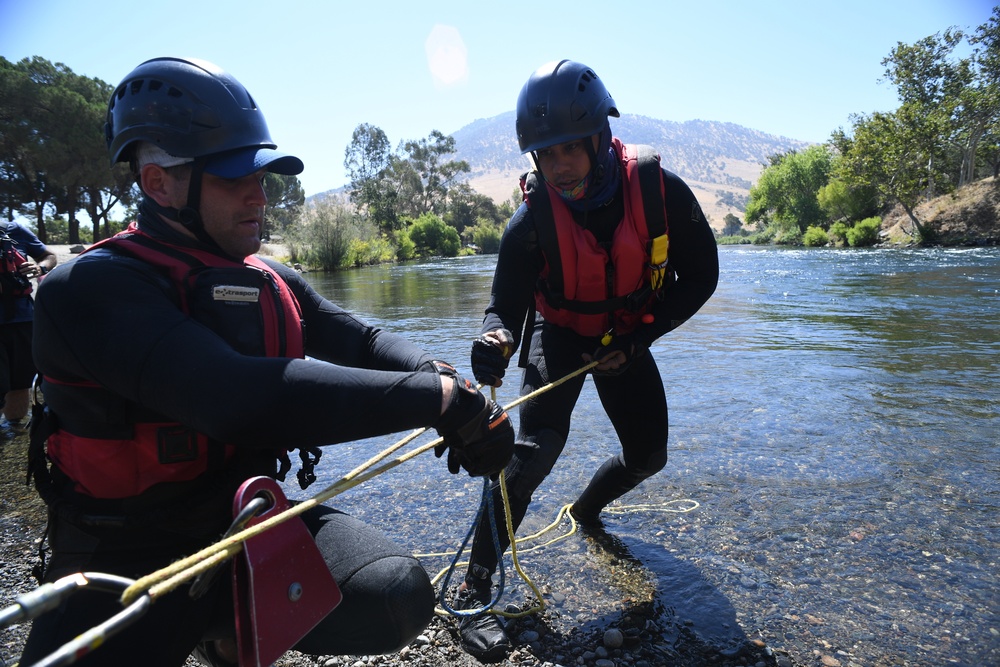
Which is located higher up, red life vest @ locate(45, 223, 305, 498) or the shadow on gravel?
red life vest @ locate(45, 223, 305, 498)

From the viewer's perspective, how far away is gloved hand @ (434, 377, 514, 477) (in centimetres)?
211

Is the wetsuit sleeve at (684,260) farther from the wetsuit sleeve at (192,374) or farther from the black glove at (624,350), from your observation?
the wetsuit sleeve at (192,374)

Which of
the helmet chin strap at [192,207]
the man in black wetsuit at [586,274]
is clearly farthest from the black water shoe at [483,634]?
the helmet chin strap at [192,207]

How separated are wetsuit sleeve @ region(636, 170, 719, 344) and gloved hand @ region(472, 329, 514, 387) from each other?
0.99 meters

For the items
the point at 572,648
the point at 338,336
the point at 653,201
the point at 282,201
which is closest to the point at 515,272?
the point at 653,201

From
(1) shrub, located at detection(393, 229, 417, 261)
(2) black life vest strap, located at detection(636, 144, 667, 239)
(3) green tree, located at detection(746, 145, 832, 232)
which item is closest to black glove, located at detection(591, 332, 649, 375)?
(2) black life vest strap, located at detection(636, 144, 667, 239)

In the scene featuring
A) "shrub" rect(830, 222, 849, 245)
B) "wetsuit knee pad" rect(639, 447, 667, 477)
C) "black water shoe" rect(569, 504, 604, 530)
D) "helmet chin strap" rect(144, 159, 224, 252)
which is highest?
"shrub" rect(830, 222, 849, 245)

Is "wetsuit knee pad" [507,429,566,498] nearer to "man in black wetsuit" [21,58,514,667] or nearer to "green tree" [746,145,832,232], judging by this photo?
"man in black wetsuit" [21,58,514,667]

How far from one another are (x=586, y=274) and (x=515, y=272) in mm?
424

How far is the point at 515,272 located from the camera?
3801mm

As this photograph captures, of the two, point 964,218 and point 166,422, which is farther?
point 964,218

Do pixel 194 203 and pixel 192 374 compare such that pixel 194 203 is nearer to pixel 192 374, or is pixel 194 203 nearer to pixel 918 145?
pixel 192 374

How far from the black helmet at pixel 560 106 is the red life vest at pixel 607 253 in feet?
0.96

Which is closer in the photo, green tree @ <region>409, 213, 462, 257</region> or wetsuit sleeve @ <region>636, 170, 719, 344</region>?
wetsuit sleeve @ <region>636, 170, 719, 344</region>
